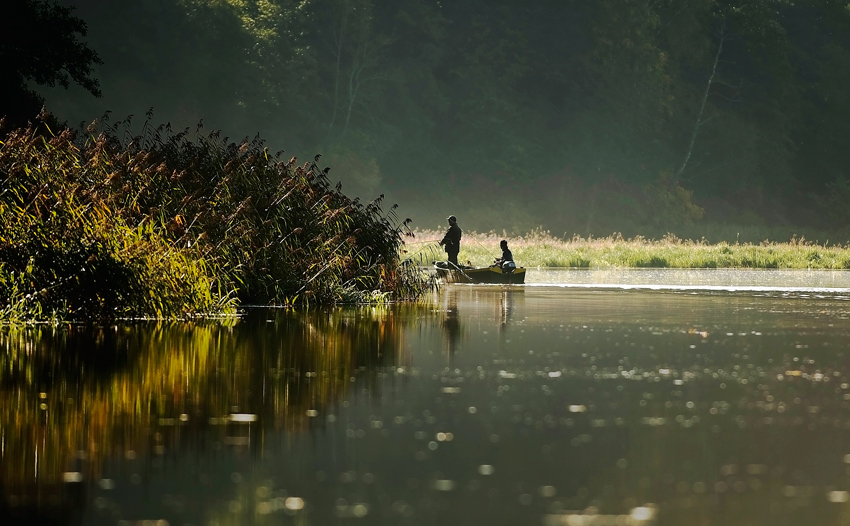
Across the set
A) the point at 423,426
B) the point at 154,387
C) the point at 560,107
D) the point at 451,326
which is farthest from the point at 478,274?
the point at 560,107

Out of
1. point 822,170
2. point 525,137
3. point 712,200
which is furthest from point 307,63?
point 822,170

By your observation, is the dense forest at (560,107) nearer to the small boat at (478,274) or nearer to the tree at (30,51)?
the small boat at (478,274)

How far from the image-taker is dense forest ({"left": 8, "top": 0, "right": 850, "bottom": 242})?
261ft

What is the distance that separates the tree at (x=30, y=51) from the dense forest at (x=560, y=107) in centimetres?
4875

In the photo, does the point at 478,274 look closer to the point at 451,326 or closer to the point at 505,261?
the point at 505,261

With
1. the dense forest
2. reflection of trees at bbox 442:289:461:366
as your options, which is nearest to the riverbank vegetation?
reflection of trees at bbox 442:289:461:366

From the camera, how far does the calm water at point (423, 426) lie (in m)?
6.09

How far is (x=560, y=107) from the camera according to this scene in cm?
8756

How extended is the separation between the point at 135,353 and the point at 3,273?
416cm

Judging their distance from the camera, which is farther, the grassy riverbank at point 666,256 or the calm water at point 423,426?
the grassy riverbank at point 666,256

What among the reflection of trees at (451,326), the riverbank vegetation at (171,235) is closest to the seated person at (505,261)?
the riverbank vegetation at (171,235)

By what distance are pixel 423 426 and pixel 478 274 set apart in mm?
22400

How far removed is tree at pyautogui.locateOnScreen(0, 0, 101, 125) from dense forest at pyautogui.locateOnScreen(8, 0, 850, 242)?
4875cm

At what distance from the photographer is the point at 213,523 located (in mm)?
5668
